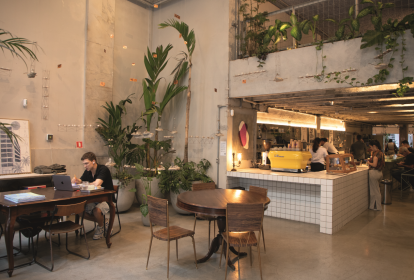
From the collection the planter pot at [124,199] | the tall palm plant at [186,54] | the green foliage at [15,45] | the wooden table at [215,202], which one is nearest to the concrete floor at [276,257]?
the wooden table at [215,202]

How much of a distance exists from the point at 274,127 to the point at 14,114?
6437mm

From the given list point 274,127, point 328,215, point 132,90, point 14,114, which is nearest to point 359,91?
point 328,215

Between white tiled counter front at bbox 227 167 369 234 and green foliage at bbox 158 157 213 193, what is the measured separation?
28.8 inches

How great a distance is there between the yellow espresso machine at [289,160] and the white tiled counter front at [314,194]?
193 millimetres

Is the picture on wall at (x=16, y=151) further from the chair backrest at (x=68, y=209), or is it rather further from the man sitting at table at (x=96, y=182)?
the chair backrest at (x=68, y=209)

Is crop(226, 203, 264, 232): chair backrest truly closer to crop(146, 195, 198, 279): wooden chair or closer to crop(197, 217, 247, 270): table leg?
crop(197, 217, 247, 270): table leg

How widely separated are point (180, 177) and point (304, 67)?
3.36 meters

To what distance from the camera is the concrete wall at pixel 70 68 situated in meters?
5.77

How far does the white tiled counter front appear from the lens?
17.2 ft

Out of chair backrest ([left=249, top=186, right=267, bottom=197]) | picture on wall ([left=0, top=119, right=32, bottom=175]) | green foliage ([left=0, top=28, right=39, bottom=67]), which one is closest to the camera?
green foliage ([left=0, top=28, right=39, bottom=67])

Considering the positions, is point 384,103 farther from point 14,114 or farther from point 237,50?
point 14,114

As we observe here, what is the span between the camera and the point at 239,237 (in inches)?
137

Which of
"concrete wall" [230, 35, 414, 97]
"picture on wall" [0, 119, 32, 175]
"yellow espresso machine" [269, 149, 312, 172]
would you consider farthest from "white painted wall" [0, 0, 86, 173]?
"yellow espresso machine" [269, 149, 312, 172]

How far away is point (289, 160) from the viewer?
6125 millimetres
